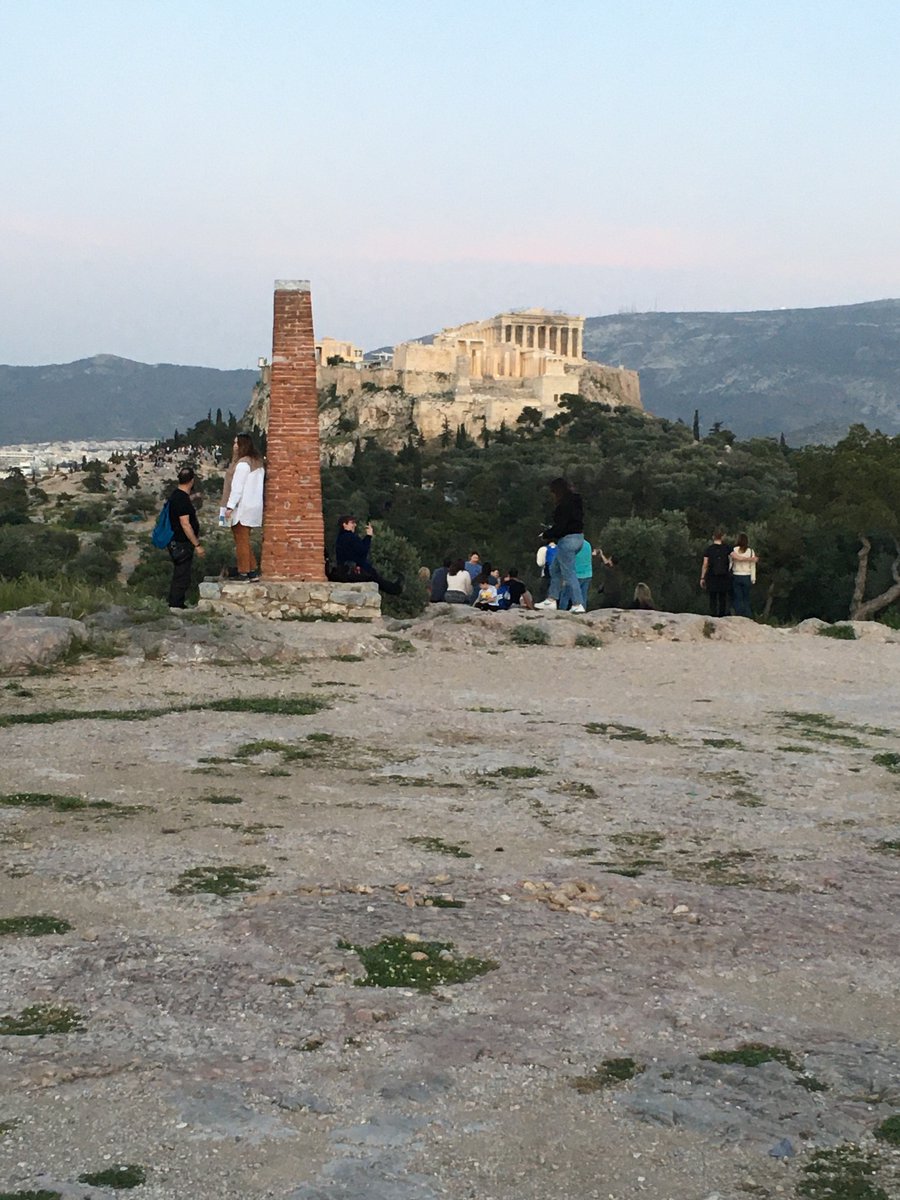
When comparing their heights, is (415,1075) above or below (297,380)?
below

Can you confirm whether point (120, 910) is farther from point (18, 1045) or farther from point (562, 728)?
point (562, 728)

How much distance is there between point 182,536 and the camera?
15180mm

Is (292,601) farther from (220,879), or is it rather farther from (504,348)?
(504,348)

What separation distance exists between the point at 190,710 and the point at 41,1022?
619 centimetres

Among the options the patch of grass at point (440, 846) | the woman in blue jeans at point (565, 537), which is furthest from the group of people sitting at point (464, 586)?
the patch of grass at point (440, 846)

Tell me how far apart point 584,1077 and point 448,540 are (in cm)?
5187

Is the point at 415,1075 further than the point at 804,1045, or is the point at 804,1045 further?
the point at 804,1045

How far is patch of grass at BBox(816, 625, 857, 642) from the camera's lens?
1710cm

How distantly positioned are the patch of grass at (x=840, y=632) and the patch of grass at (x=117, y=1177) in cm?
1474

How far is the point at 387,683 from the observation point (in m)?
12.5

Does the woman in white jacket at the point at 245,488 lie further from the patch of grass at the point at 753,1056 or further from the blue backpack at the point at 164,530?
the patch of grass at the point at 753,1056

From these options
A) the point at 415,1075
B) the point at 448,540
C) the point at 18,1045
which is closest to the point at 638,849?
the point at 415,1075

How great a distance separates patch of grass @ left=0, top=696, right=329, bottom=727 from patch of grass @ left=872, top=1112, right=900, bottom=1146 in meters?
7.20

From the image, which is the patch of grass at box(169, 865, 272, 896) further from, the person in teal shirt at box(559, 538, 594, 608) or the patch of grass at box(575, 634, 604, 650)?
the person in teal shirt at box(559, 538, 594, 608)
